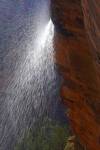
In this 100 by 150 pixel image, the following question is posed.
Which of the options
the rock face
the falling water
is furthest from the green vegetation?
the rock face

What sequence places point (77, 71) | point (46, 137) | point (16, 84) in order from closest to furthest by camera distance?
point (77, 71) < point (16, 84) < point (46, 137)

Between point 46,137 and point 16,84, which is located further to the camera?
point 46,137

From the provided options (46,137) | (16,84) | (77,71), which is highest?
(77,71)

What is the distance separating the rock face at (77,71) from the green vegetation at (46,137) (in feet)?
37.7

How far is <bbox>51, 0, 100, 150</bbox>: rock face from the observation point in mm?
3873

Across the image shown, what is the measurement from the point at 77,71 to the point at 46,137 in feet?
41.8

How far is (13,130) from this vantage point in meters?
16.5

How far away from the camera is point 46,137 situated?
16531 millimetres

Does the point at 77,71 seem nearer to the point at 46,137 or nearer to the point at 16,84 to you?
Result: the point at 16,84

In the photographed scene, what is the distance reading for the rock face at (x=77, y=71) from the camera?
12.7 ft

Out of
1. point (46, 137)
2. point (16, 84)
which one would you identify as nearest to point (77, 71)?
point (16, 84)

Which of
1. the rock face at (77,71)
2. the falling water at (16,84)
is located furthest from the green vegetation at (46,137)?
the rock face at (77,71)

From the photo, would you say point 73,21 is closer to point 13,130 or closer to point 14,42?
point 13,130

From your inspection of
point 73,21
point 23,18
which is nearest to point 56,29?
point 73,21
